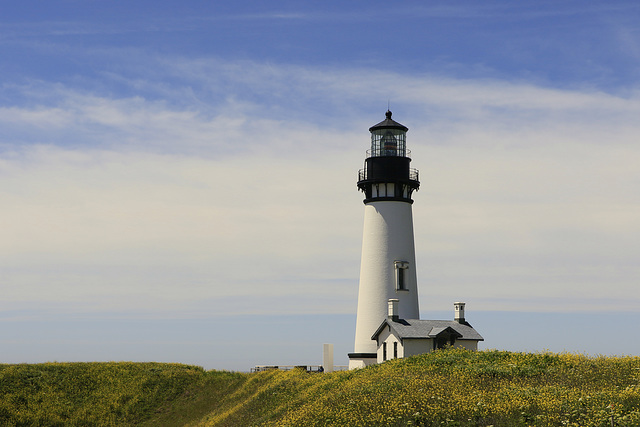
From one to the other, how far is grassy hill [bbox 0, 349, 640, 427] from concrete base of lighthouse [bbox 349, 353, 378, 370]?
4211mm

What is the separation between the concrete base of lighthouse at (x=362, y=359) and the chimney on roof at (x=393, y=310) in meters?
3.14

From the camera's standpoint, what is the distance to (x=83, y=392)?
148ft

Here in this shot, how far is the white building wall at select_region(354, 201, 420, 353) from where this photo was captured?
43.2m

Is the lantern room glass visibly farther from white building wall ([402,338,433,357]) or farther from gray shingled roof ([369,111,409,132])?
white building wall ([402,338,433,357])

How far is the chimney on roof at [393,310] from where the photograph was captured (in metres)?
41.7

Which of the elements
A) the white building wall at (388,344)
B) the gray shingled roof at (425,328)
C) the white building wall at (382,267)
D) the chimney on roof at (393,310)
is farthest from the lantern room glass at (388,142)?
the white building wall at (388,344)

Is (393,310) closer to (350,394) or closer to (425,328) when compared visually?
(425,328)

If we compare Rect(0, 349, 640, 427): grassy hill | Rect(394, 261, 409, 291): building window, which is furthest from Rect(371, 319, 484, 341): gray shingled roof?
Rect(0, 349, 640, 427): grassy hill

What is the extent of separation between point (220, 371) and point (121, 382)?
27.6 feet

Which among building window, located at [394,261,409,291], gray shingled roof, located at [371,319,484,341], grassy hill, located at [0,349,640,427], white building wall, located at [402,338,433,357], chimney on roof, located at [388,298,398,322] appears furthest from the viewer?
building window, located at [394,261,409,291]

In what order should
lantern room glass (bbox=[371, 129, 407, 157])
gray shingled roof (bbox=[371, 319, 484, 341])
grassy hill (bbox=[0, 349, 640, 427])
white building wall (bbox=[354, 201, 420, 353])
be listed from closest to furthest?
grassy hill (bbox=[0, 349, 640, 427]) < gray shingled roof (bbox=[371, 319, 484, 341]) < white building wall (bbox=[354, 201, 420, 353]) < lantern room glass (bbox=[371, 129, 407, 157])

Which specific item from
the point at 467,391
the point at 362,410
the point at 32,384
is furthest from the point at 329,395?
the point at 32,384

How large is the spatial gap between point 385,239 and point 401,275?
9.48 ft

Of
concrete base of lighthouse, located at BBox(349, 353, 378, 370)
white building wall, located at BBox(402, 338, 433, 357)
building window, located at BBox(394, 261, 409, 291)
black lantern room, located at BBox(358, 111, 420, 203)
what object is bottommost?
concrete base of lighthouse, located at BBox(349, 353, 378, 370)
